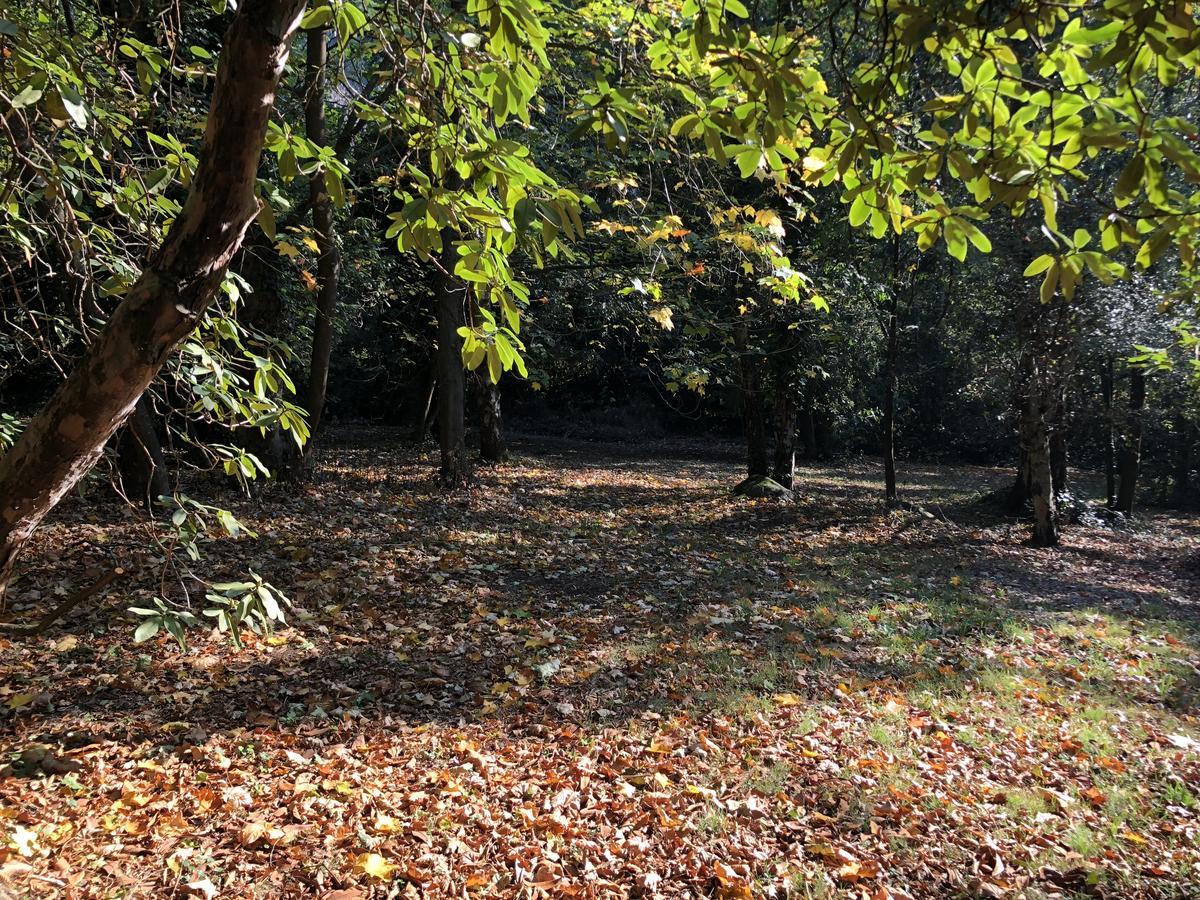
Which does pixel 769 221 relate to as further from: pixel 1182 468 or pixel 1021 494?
pixel 1182 468

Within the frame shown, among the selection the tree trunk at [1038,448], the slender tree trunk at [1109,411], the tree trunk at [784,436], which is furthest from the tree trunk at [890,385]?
the slender tree trunk at [1109,411]

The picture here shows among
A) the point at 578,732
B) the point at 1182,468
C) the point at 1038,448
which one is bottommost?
the point at 578,732

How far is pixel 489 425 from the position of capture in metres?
14.6

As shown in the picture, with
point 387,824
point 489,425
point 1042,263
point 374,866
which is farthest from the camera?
point 489,425

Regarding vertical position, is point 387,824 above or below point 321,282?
below

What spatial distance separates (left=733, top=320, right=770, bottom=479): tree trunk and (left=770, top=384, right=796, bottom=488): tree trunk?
0.28 metres

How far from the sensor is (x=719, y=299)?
49.0ft

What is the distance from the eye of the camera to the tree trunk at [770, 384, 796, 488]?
13.7 m

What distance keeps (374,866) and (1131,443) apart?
1701cm

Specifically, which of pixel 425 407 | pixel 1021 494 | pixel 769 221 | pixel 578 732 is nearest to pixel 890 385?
pixel 1021 494

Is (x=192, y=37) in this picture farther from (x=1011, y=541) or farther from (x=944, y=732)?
(x=1011, y=541)

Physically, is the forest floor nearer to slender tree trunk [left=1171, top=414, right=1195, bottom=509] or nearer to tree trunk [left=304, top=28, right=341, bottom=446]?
tree trunk [left=304, top=28, right=341, bottom=446]

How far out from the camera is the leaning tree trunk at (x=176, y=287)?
1.50 meters

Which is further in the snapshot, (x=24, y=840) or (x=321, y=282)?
(x=321, y=282)
